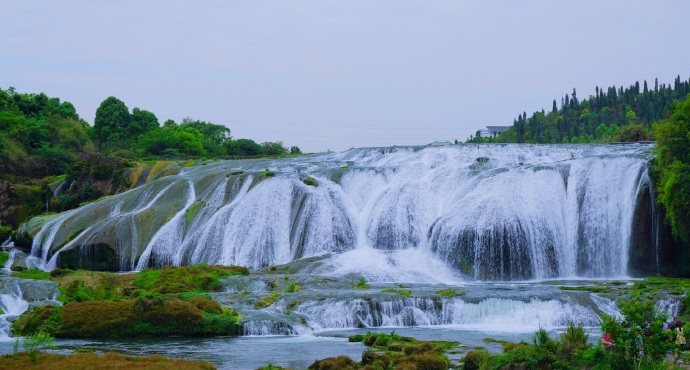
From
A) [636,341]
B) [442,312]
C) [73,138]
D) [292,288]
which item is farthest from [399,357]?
[73,138]

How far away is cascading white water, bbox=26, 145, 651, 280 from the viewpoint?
1970 inches

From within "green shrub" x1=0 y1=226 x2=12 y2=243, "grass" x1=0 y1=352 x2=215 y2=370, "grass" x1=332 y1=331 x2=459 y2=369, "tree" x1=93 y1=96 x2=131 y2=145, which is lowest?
"grass" x1=332 y1=331 x2=459 y2=369

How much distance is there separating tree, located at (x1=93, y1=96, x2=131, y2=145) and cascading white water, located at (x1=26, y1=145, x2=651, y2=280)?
4487cm

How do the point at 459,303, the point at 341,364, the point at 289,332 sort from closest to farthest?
the point at 341,364, the point at 289,332, the point at 459,303

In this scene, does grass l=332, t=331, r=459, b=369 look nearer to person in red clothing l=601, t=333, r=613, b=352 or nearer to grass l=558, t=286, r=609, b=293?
person in red clothing l=601, t=333, r=613, b=352

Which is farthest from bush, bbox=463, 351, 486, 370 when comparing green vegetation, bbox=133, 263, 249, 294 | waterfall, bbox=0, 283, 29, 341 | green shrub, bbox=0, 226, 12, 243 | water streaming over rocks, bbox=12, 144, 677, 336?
green shrub, bbox=0, 226, 12, 243

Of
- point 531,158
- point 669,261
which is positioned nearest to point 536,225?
point 669,261

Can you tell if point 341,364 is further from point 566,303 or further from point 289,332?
point 566,303

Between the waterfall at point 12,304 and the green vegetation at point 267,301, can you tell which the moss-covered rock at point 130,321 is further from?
the green vegetation at point 267,301

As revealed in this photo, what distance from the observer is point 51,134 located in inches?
3615

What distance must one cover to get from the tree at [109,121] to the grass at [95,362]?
82057 mm

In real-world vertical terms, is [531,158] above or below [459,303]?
above

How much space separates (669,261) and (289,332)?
24159 mm

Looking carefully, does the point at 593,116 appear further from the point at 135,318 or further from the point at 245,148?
the point at 135,318
